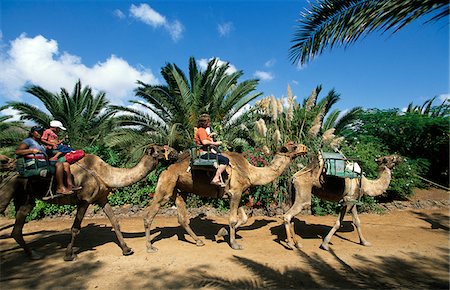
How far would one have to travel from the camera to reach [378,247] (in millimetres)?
6141

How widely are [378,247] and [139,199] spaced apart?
759 cm

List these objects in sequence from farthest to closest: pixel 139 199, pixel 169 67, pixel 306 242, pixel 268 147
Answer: pixel 169 67, pixel 268 147, pixel 139 199, pixel 306 242

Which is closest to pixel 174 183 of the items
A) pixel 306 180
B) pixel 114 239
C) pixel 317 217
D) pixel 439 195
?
pixel 114 239

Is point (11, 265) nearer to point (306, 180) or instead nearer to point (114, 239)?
point (114, 239)

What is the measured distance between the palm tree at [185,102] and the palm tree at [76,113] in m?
1.71

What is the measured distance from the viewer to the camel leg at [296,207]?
618 cm

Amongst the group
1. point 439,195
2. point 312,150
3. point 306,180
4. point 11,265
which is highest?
point 312,150

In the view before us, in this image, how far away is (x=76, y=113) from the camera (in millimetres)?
13648

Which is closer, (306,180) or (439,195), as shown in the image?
(306,180)

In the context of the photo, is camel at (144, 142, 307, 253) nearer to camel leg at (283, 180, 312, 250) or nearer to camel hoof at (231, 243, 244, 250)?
camel hoof at (231, 243, 244, 250)

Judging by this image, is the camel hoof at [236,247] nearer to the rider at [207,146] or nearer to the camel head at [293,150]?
the rider at [207,146]

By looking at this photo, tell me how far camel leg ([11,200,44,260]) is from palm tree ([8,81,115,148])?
24.3ft

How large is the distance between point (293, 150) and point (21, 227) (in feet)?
19.2

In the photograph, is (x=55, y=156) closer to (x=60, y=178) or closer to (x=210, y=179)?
(x=60, y=178)
